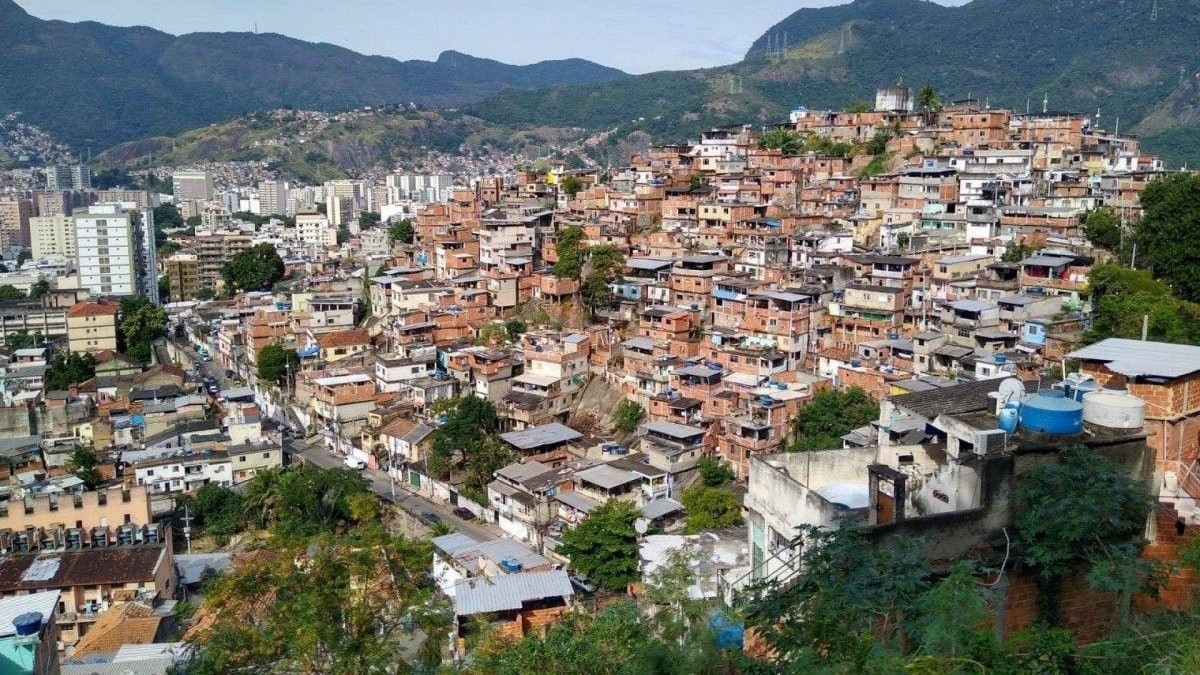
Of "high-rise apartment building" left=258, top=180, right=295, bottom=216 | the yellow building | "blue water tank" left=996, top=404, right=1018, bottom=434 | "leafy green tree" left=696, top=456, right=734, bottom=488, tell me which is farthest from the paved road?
"high-rise apartment building" left=258, top=180, right=295, bottom=216

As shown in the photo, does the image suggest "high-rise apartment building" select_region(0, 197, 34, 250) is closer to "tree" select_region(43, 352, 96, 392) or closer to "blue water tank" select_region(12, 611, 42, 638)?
"tree" select_region(43, 352, 96, 392)

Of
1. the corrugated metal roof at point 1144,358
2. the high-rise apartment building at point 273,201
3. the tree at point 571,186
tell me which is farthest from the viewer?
the high-rise apartment building at point 273,201

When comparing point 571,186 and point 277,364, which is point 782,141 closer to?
point 571,186

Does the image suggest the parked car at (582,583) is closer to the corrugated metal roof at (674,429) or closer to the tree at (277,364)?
the corrugated metal roof at (674,429)

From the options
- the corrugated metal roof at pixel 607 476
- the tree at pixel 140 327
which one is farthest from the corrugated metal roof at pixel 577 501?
the tree at pixel 140 327

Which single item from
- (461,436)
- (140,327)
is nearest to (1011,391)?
(461,436)

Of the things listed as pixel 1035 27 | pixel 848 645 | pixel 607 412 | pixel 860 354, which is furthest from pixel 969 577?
pixel 1035 27
